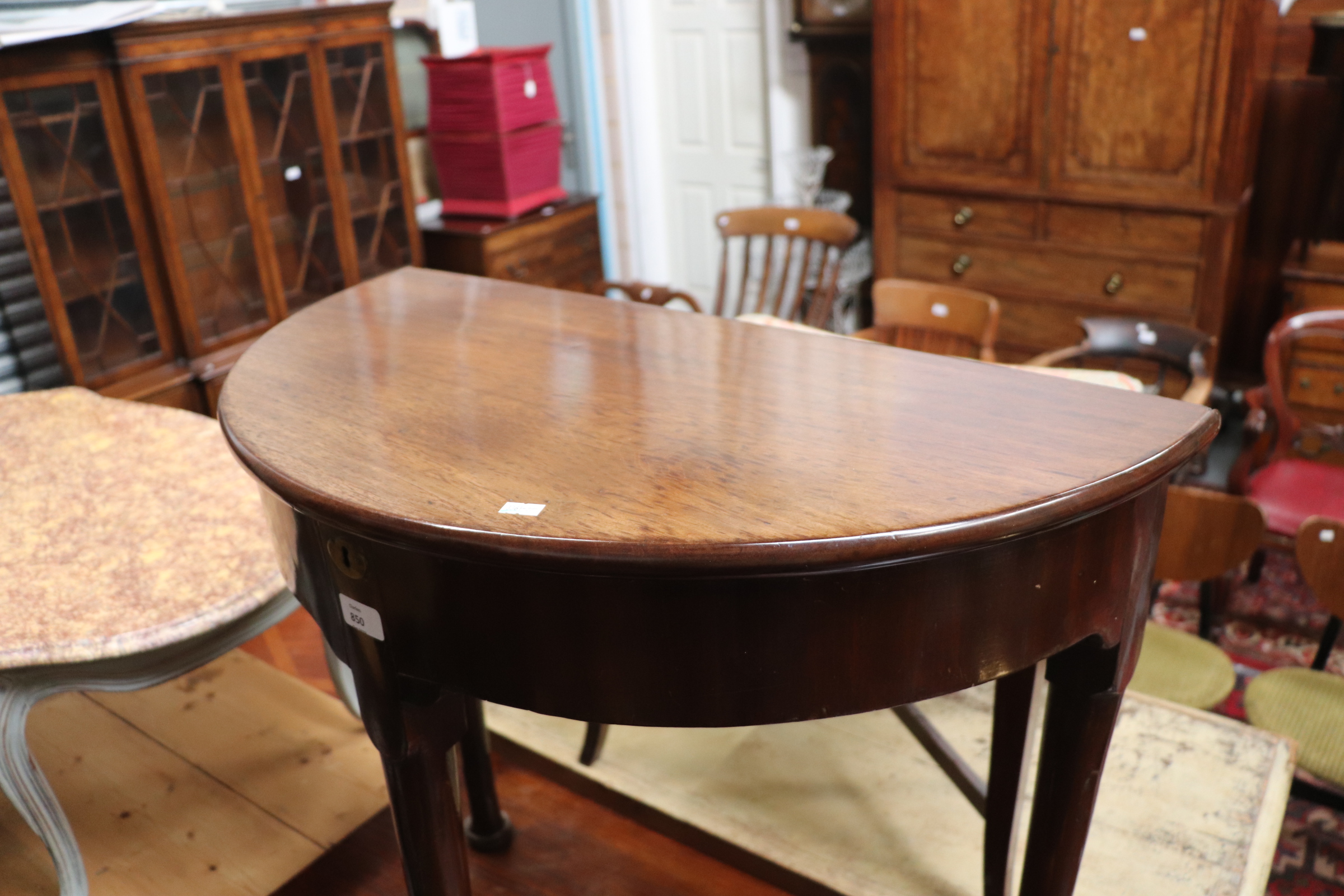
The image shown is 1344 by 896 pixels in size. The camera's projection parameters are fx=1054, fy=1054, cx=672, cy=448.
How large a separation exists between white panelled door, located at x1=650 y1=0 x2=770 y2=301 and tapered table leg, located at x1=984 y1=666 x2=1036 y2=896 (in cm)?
343

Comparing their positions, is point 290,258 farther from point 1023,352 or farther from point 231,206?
point 1023,352

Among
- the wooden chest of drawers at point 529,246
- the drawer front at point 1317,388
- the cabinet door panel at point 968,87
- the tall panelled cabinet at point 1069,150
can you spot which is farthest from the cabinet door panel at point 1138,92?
the wooden chest of drawers at point 529,246

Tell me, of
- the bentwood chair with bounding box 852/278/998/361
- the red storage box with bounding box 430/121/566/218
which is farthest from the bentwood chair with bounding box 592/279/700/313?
the red storage box with bounding box 430/121/566/218

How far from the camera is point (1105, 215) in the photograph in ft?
11.4

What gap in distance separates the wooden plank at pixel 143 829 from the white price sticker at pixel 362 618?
999mm

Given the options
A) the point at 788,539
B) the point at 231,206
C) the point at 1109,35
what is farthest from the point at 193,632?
the point at 1109,35

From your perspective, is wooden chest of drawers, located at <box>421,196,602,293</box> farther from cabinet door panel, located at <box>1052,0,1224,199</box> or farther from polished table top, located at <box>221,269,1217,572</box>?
polished table top, located at <box>221,269,1217,572</box>

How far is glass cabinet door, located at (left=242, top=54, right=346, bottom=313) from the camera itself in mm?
3184

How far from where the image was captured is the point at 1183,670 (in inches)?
86.5

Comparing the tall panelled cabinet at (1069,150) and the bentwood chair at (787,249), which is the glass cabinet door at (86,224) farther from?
the tall panelled cabinet at (1069,150)

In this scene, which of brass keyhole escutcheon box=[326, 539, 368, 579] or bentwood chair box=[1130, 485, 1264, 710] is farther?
bentwood chair box=[1130, 485, 1264, 710]

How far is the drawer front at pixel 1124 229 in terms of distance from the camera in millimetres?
3352

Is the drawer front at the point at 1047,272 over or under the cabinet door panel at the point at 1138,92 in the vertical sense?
under

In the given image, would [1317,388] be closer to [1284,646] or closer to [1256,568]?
[1256,568]
